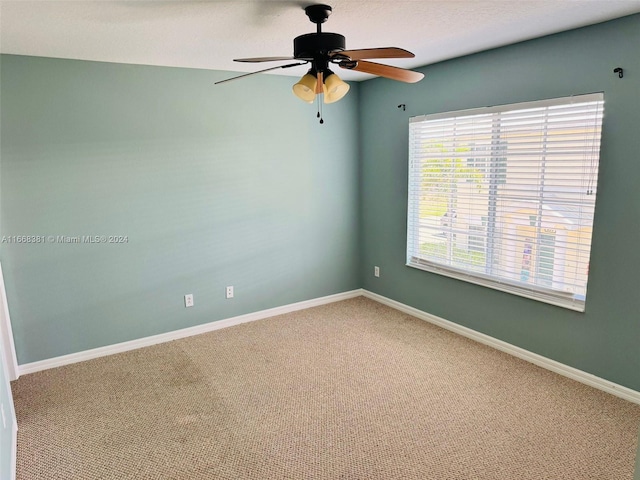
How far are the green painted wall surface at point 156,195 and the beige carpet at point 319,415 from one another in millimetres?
465

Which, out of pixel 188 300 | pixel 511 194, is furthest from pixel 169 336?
pixel 511 194

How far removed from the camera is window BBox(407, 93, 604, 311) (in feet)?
9.37

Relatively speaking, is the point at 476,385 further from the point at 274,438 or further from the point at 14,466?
the point at 14,466

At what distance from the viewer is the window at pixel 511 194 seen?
2.86 m

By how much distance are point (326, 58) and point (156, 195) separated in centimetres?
211

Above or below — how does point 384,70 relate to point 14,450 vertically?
above

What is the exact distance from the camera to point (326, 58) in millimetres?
2143

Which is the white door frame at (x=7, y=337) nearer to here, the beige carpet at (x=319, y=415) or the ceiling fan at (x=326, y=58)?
the beige carpet at (x=319, y=415)

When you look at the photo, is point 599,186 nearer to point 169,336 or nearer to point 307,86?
point 307,86

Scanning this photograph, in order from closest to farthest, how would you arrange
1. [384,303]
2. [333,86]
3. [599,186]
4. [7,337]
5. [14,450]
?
[333,86] < [14,450] < [599,186] < [7,337] < [384,303]

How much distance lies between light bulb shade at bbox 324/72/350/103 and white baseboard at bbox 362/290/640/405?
2417mm

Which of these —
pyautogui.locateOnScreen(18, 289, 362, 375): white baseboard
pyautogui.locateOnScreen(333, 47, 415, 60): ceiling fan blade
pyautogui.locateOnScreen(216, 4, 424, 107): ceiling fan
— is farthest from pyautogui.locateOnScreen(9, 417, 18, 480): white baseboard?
pyautogui.locateOnScreen(333, 47, 415, 60): ceiling fan blade

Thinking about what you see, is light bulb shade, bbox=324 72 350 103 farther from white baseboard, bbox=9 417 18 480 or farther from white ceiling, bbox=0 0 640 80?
white baseboard, bbox=9 417 18 480

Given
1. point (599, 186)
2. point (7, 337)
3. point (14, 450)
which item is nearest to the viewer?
point (14, 450)
